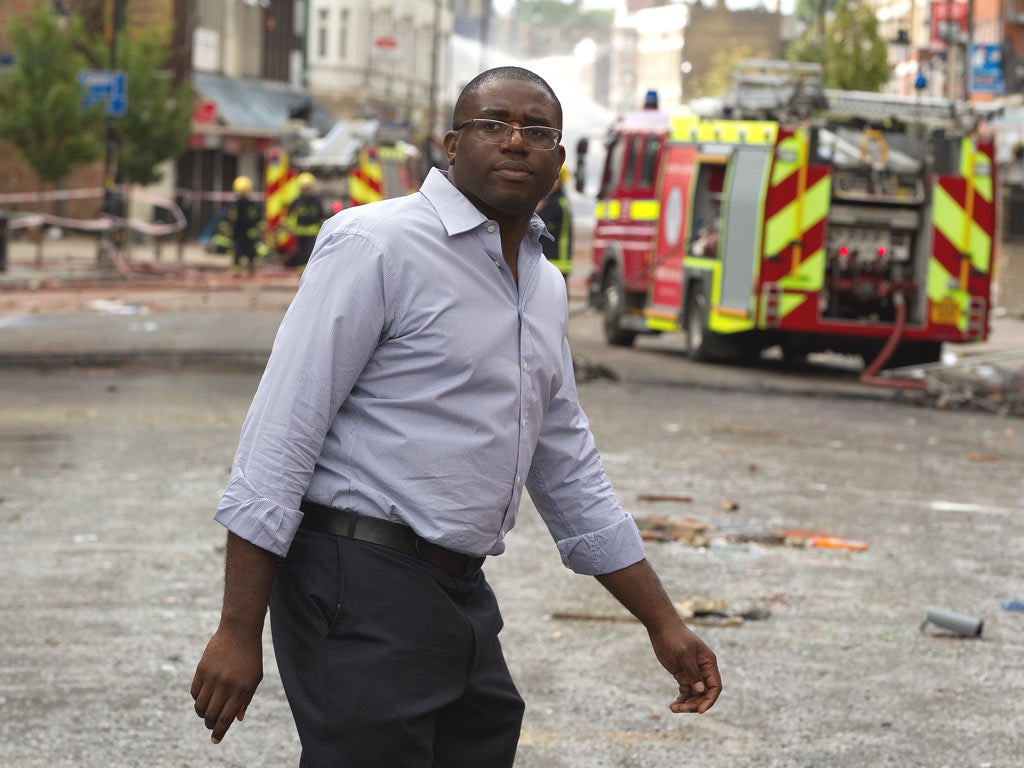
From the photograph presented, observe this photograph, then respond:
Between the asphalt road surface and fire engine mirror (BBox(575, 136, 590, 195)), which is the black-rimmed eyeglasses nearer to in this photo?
the asphalt road surface

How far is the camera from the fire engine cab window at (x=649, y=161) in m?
21.5

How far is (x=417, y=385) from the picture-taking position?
11.2 ft

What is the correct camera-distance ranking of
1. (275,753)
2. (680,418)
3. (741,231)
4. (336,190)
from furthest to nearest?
(336,190), (741,231), (680,418), (275,753)

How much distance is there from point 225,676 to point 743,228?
15.6 meters

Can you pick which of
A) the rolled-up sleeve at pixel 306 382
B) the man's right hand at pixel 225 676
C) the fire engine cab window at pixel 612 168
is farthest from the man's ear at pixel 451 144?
the fire engine cab window at pixel 612 168

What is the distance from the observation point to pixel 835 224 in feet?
61.2

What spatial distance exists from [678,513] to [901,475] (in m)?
2.38

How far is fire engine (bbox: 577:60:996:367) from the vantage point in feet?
Answer: 60.1

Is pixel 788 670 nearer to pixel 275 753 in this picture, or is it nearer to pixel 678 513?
pixel 275 753

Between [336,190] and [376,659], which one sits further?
[336,190]

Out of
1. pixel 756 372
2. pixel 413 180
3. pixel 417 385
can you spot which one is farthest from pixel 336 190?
pixel 417 385

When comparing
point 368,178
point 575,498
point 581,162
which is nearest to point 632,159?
point 581,162

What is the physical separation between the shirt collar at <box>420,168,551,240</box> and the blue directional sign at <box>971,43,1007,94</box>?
30.8m

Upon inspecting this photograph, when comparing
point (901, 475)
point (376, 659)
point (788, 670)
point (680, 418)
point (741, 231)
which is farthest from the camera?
point (741, 231)
